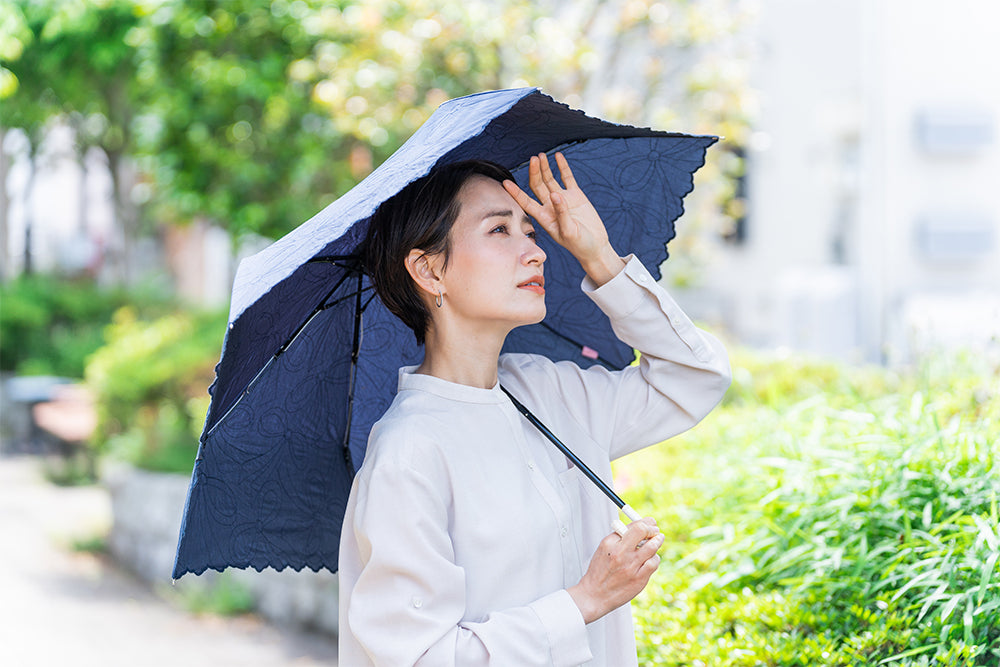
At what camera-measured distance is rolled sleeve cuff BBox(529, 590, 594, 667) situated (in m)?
1.79

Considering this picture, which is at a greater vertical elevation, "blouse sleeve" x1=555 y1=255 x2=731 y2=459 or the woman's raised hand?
the woman's raised hand

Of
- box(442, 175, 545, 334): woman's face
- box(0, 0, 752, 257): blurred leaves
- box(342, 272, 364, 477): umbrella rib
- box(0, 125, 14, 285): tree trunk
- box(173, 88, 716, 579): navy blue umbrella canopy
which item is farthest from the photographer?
box(0, 125, 14, 285): tree trunk

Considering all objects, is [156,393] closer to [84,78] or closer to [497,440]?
[84,78]

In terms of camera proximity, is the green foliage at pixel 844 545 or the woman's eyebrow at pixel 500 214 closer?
the woman's eyebrow at pixel 500 214

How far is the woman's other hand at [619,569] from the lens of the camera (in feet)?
5.95

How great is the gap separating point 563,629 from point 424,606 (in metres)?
0.25

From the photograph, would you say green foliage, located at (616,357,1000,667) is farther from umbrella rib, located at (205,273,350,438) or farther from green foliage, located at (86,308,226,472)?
green foliage, located at (86,308,226,472)

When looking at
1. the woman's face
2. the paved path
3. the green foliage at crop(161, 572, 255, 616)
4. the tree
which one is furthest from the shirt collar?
the tree

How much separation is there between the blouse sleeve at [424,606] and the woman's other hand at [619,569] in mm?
34

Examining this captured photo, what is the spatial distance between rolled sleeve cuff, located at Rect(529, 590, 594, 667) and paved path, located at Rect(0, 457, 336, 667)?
351 centimetres

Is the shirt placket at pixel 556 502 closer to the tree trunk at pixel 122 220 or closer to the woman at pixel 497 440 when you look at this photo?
the woman at pixel 497 440

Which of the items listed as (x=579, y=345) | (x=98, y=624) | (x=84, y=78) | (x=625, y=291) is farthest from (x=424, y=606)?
(x=84, y=78)

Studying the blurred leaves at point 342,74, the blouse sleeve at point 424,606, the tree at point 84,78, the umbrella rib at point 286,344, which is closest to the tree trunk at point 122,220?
the tree at point 84,78

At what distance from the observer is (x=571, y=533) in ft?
6.57
